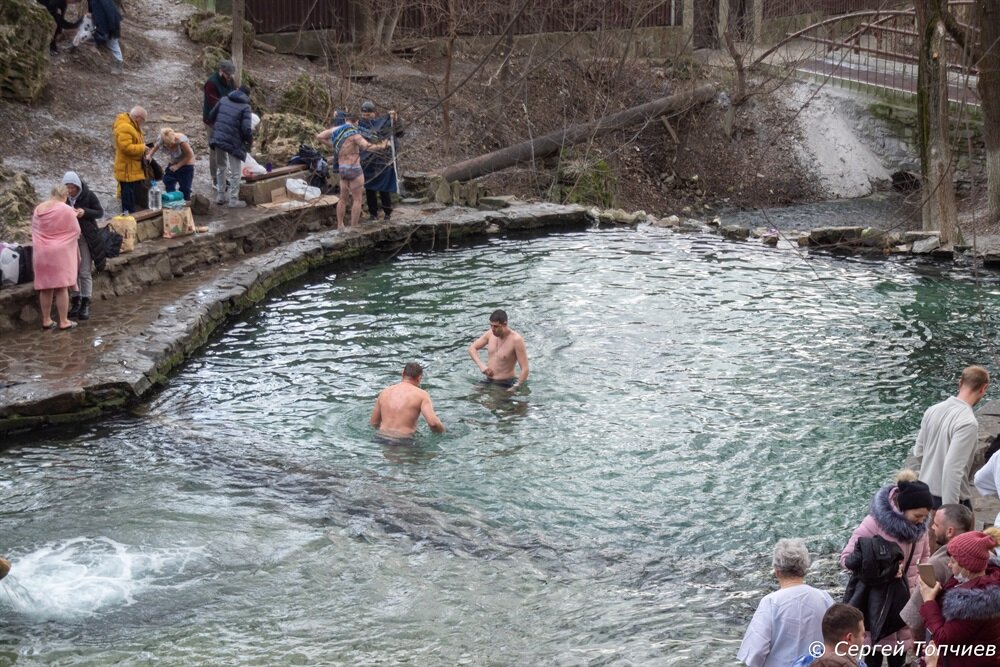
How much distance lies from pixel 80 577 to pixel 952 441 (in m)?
6.00

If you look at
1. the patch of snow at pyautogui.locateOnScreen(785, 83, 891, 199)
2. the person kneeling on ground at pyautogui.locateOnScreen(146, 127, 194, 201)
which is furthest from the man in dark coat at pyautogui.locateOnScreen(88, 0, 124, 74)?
the patch of snow at pyautogui.locateOnScreen(785, 83, 891, 199)

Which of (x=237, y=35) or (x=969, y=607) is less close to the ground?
(x=237, y=35)

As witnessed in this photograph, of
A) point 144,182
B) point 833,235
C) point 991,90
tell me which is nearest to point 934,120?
point 991,90

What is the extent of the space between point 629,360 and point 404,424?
11.0ft

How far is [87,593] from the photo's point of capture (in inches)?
297

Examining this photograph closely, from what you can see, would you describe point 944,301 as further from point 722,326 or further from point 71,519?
point 71,519

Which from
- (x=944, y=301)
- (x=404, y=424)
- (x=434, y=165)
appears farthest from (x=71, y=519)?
(x=434, y=165)

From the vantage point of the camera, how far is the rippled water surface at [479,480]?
7176 mm

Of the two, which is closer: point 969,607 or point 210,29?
point 969,607

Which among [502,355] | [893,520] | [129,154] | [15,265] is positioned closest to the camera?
[893,520]

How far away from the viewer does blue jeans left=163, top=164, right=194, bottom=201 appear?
53.2 feet

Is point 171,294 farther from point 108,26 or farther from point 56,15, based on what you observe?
point 56,15

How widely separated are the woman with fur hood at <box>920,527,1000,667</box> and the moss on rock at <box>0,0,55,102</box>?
59.1ft

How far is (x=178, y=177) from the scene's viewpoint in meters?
16.3
